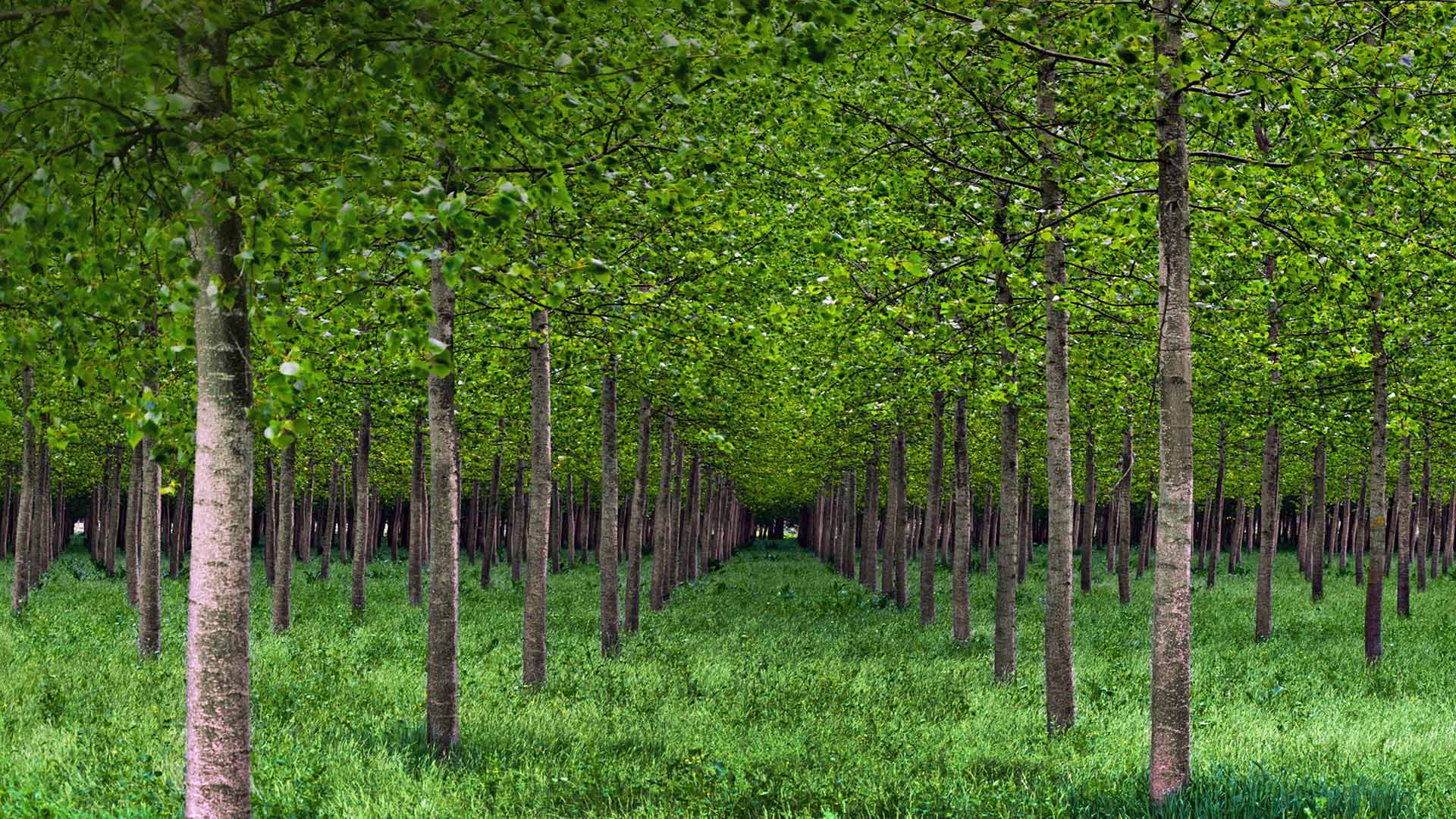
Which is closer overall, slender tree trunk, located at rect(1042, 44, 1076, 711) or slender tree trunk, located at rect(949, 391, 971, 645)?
slender tree trunk, located at rect(1042, 44, 1076, 711)

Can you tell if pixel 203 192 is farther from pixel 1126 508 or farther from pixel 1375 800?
pixel 1126 508

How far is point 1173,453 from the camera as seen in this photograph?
6.96 meters

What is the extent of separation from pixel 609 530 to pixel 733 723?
5.35m

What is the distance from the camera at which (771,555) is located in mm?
56906

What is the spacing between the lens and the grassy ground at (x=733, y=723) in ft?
24.8

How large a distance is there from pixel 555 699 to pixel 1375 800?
814 cm

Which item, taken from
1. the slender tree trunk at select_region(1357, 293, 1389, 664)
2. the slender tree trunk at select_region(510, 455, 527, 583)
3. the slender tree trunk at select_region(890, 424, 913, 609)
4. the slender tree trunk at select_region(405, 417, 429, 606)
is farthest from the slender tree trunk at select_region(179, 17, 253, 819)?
the slender tree trunk at select_region(510, 455, 527, 583)

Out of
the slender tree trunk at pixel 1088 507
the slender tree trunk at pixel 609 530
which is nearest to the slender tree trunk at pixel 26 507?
the slender tree trunk at pixel 609 530

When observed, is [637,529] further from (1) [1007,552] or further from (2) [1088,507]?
(2) [1088,507]

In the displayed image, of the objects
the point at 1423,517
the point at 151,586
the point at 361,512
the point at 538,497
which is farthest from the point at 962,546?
the point at 1423,517

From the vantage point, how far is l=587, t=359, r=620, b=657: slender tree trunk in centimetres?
1579

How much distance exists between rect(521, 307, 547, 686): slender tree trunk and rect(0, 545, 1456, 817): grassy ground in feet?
2.21

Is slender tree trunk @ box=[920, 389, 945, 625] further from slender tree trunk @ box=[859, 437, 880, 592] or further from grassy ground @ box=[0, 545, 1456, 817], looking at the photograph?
slender tree trunk @ box=[859, 437, 880, 592]

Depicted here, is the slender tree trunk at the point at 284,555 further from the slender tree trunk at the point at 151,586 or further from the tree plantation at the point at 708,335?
the slender tree trunk at the point at 151,586
